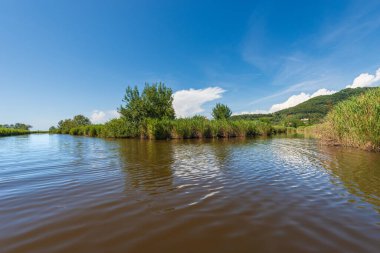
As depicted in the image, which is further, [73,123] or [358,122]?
Result: [73,123]

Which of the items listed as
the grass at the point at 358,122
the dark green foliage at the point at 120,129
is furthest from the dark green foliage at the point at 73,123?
the grass at the point at 358,122

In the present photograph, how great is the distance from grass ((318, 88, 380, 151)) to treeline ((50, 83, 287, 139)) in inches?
684

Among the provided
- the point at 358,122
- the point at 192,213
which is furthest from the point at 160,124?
the point at 192,213

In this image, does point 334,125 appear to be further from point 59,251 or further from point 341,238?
point 59,251

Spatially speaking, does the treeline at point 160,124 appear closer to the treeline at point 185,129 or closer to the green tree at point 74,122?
the treeline at point 185,129

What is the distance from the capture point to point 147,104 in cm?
3775

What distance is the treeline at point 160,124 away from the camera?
30.1 metres

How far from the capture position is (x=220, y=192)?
519 cm

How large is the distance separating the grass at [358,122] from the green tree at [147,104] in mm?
25343

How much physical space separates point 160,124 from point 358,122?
896 inches

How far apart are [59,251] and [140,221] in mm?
1236

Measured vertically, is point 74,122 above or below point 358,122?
above

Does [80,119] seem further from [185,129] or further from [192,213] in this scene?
[192,213]

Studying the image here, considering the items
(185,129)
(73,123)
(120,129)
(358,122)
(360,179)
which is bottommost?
(360,179)
